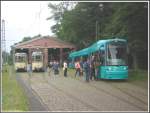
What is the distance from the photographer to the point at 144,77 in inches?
1332

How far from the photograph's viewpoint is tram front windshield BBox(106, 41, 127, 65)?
31.3 m

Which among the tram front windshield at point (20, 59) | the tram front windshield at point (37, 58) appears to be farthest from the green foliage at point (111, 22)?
the tram front windshield at point (20, 59)

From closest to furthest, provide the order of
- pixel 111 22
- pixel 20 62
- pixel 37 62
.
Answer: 1. pixel 111 22
2. pixel 37 62
3. pixel 20 62

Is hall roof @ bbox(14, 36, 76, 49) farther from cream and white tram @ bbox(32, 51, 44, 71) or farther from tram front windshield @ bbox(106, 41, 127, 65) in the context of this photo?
tram front windshield @ bbox(106, 41, 127, 65)

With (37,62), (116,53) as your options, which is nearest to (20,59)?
(37,62)

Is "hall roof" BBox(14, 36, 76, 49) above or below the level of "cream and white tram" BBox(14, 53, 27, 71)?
above

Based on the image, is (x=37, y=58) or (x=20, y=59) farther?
(x=20, y=59)

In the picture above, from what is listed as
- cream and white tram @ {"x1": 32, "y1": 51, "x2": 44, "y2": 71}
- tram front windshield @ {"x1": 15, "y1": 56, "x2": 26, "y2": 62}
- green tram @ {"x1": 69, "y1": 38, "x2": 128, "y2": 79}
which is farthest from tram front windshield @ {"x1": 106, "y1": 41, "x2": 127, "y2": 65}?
tram front windshield @ {"x1": 15, "y1": 56, "x2": 26, "y2": 62}

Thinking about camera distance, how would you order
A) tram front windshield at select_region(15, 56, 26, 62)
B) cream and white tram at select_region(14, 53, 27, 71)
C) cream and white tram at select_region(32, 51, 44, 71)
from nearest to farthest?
1. cream and white tram at select_region(32, 51, 44, 71)
2. cream and white tram at select_region(14, 53, 27, 71)
3. tram front windshield at select_region(15, 56, 26, 62)

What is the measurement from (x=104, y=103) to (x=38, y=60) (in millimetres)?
40967

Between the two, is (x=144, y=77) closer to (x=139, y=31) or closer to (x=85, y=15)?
(x=139, y=31)

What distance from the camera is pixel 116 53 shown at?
3128 cm

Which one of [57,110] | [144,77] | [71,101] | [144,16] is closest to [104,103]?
[71,101]

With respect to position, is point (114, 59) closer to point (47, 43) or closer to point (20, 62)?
point (20, 62)
